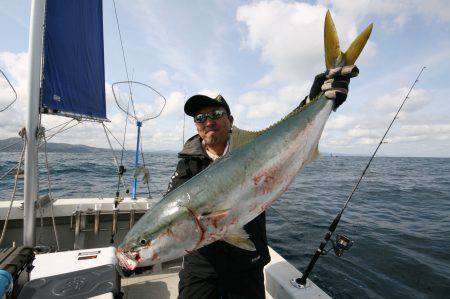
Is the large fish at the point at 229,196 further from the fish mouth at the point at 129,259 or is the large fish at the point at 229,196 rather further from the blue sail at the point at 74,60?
the blue sail at the point at 74,60

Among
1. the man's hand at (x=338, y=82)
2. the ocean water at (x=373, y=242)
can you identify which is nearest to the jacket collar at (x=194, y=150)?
the man's hand at (x=338, y=82)

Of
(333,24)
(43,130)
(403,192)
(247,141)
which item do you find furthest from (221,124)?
(403,192)

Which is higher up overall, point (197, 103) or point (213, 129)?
point (197, 103)

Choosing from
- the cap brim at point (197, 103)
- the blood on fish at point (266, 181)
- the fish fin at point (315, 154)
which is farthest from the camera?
the cap brim at point (197, 103)

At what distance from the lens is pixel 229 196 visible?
2184 mm

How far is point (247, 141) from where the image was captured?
2.47 m

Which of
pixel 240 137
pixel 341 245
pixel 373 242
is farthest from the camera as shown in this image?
pixel 373 242

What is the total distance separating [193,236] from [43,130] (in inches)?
154

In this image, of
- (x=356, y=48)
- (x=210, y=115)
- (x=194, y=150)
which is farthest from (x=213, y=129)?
(x=356, y=48)

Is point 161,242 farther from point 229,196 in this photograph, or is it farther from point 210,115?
point 210,115

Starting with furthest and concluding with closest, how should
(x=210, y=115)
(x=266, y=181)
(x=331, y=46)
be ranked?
1. (x=210, y=115)
2. (x=331, y=46)
3. (x=266, y=181)

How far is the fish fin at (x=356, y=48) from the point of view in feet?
8.30

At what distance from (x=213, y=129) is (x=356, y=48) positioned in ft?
5.63

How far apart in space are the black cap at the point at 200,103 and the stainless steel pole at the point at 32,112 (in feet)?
9.74
